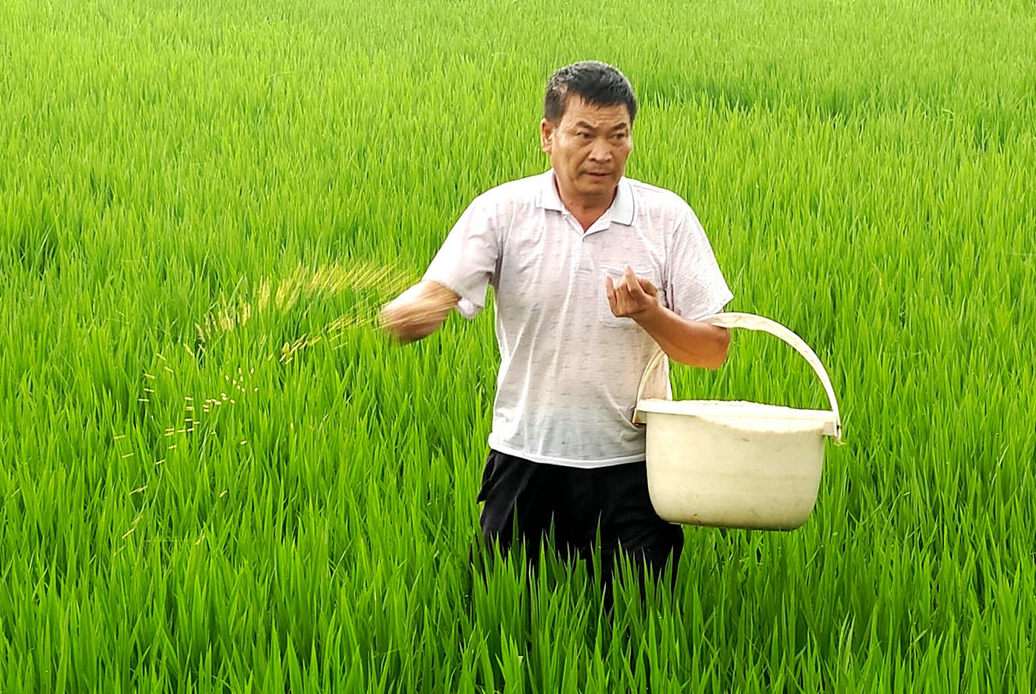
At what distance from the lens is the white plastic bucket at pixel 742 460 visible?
1.67 metres

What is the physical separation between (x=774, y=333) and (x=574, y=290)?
28cm

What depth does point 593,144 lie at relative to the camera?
1.78 m

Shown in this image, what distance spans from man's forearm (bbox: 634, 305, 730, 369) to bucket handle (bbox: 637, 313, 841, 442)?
20 mm

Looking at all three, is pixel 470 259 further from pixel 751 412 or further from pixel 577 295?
pixel 751 412

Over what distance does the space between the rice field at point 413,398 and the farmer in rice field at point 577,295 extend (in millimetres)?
175

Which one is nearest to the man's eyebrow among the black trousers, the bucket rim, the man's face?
the man's face

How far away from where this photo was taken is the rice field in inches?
71.1

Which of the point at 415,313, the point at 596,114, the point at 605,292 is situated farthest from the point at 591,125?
the point at 415,313

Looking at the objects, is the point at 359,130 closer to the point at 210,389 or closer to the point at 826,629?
the point at 210,389

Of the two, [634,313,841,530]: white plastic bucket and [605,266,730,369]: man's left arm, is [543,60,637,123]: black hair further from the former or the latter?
[634,313,841,530]: white plastic bucket

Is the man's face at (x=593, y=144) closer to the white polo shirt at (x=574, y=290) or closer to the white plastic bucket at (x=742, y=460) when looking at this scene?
the white polo shirt at (x=574, y=290)

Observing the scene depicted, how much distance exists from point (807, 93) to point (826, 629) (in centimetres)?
570

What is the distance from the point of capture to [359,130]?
5.98 meters

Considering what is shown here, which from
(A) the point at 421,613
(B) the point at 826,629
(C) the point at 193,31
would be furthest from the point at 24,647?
(C) the point at 193,31
